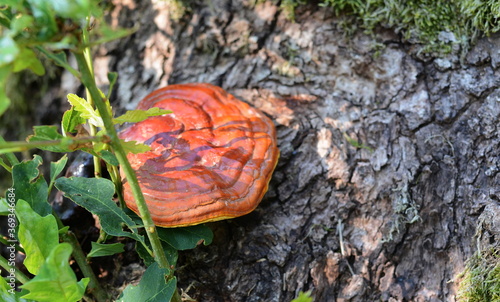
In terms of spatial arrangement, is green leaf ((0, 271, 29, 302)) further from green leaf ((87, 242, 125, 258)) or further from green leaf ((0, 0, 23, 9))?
green leaf ((0, 0, 23, 9))

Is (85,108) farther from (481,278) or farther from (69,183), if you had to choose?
(481,278)

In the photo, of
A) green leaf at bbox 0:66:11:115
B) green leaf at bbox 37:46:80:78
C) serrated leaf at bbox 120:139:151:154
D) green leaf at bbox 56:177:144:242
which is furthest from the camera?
green leaf at bbox 56:177:144:242

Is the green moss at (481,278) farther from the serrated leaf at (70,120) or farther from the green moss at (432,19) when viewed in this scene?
the serrated leaf at (70,120)

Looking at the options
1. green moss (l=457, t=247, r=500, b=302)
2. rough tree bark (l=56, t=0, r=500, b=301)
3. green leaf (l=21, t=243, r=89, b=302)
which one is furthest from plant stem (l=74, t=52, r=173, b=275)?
green moss (l=457, t=247, r=500, b=302)

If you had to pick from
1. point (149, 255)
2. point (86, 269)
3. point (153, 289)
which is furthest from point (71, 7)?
point (86, 269)

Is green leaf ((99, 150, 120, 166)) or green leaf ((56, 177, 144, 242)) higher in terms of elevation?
green leaf ((99, 150, 120, 166))

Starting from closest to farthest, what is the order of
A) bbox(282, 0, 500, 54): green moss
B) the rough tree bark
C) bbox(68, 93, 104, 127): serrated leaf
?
bbox(68, 93, 104, 127): serrated leaf → the rough tree bark → bbox(282, 0, 500, 54): green moss

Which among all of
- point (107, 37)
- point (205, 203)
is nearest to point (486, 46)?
point (205, 203)
